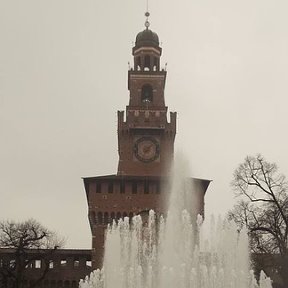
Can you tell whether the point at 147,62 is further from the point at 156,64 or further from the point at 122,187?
the point at 122,187

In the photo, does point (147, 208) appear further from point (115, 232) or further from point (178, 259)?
point (178, 259)

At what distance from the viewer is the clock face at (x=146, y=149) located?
49.5 meters

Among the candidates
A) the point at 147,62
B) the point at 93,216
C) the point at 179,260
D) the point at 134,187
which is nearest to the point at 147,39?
the point at 147,62

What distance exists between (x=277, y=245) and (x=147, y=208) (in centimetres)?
1345

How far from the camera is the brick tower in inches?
1817

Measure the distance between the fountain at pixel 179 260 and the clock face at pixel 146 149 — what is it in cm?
1092

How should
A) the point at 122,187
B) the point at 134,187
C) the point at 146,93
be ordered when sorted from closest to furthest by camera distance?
the point at 122,187
the point at 134,187
the point at 146,93

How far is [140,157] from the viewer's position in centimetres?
4947

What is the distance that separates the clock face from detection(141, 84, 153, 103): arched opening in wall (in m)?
2.90

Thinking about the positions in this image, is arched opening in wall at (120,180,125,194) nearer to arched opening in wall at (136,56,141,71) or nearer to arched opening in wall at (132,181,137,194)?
arched opening in wall at (132,181,137,194)

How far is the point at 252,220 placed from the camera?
1496 inches

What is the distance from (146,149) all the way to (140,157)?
0.70 meters

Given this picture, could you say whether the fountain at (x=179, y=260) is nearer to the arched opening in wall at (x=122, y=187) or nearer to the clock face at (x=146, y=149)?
the arched opening in wall at (x=122, y=187)

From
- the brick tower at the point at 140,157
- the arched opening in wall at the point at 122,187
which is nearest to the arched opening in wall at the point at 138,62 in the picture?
the brick tower at the point at 140,157
